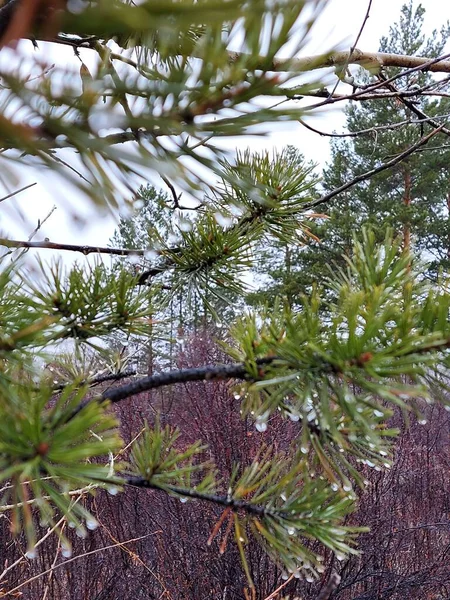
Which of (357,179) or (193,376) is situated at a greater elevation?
(357,179)

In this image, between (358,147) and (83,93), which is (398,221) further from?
(83,93)

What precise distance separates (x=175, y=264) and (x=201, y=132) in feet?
1.93

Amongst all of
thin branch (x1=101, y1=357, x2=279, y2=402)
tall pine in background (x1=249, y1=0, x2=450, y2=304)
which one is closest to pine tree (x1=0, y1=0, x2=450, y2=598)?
thin branch (x1=101, y1=357, x2=279, y2=402)

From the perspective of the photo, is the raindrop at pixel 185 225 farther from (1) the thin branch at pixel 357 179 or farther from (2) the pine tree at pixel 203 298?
(1) the thin branch at pixel 357 179

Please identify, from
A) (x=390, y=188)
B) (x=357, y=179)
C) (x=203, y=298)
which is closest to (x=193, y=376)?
(x=203, y=298)

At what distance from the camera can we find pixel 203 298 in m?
0.85

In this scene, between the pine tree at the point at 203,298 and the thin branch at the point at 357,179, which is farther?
the thin branch at the point at 357,179

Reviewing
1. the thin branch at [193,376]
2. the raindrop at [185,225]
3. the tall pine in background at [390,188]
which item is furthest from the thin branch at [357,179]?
the tall pine in background at [390,188]

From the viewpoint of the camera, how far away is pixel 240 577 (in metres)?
2.80

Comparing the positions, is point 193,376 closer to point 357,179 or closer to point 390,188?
point 357,179

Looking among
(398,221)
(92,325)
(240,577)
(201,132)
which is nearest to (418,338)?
(201,132)

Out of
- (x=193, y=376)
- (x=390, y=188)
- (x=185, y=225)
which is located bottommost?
(x=193, y=376)

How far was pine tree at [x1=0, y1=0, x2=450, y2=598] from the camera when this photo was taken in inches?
10.0

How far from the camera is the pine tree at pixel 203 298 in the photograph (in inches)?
10.0
